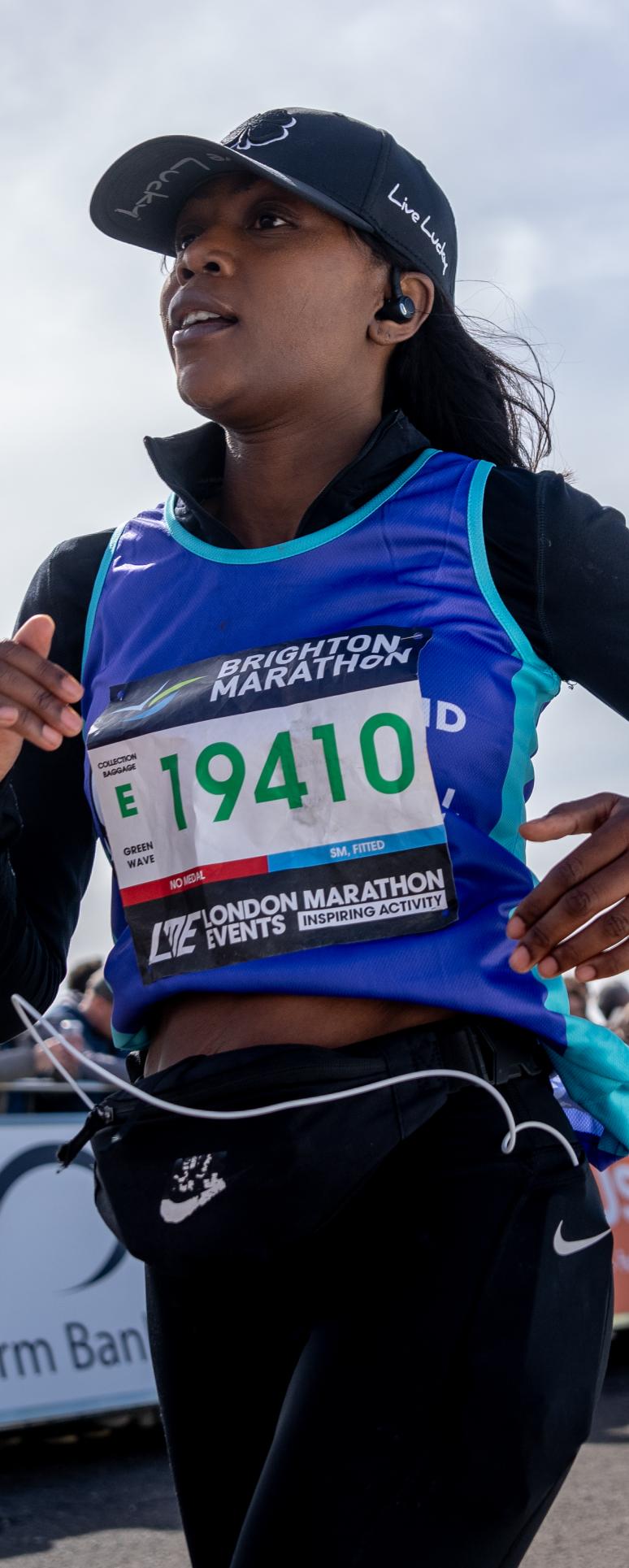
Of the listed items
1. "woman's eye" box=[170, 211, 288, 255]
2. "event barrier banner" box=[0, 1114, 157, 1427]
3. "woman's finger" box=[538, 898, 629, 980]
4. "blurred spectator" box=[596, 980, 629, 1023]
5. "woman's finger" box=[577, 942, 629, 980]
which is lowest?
"blurred spectator" box=[596, 980, 629, 1023]

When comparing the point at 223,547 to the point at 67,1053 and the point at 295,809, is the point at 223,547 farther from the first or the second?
the point at 67,1053

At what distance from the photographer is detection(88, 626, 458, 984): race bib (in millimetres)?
1962

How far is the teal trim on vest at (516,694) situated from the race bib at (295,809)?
0.10 metres

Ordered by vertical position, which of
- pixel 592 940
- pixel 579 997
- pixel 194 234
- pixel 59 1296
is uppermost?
pixel 194 234

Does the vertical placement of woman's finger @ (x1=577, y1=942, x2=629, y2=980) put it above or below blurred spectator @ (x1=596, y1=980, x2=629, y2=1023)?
above

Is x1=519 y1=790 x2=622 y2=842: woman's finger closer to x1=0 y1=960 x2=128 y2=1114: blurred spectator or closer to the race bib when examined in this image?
the race bib

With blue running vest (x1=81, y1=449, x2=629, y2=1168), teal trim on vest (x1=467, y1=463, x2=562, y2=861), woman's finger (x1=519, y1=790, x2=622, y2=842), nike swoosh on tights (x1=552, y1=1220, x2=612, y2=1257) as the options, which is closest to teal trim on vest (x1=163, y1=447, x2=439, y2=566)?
blue running vest (x1=81, y1=449, x2=629, y2=1168)

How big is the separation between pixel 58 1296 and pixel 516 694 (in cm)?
479

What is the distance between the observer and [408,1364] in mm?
1709

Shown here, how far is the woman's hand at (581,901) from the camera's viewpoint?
5.87 feet

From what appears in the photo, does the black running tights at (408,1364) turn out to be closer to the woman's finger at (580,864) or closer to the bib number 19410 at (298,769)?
the woman's finger at (580,864)

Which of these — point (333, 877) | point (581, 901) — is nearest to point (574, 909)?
point (581, 901)

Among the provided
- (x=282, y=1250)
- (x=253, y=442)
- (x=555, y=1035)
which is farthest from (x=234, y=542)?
(x=282, y=1250)

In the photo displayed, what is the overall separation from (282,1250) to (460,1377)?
0.24 meters
